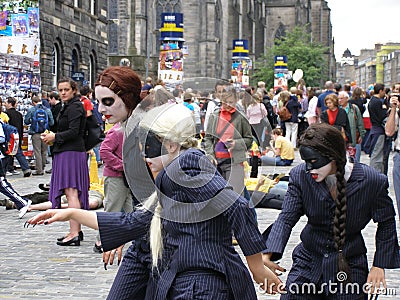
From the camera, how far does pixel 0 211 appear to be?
41.8 ft

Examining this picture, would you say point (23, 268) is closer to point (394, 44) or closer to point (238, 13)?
point (238, 13)

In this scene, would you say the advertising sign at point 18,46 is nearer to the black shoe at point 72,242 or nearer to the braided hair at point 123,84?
the black shoe at point 72,242

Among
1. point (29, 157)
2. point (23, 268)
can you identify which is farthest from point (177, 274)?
point (29, 157)

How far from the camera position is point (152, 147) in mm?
3795

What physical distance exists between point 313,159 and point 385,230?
0.62 metres

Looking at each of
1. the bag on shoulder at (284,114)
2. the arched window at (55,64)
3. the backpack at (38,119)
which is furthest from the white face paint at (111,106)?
the arched window at (55,64)

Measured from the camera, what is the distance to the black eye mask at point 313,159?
13.4 ft

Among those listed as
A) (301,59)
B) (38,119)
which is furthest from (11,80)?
(301,59)

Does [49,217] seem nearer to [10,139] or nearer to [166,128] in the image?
[166,128]

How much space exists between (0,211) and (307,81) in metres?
51.4

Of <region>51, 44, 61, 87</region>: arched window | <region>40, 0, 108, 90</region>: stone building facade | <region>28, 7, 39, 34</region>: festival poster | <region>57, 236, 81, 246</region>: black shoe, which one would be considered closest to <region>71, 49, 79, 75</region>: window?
<region>40, 0, 108, 90</region>: stone building facade

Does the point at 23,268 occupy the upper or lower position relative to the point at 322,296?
lower

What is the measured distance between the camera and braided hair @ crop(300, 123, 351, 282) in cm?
408

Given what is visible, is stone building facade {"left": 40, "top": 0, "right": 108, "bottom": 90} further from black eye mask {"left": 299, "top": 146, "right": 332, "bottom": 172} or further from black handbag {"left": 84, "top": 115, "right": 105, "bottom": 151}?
black eye mask {"left": 299, "top": 146, "right": 332, "bottom": 172}
